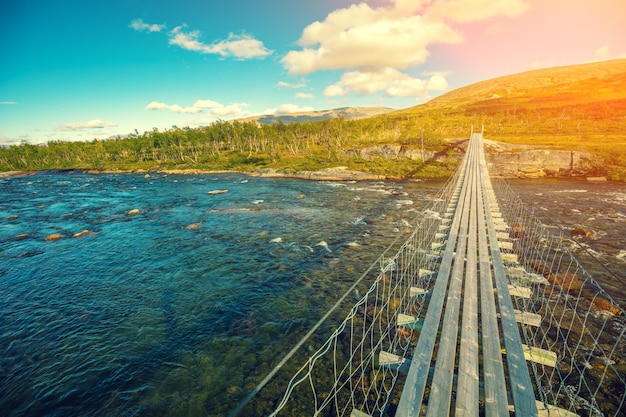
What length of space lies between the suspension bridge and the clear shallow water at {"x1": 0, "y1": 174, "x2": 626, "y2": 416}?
7.29 ft

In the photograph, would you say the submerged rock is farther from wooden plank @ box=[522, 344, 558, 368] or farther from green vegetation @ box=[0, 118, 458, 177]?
green vegetation @ box=[0, 118, 458, 177]

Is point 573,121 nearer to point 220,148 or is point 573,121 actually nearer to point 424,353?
point 424,353

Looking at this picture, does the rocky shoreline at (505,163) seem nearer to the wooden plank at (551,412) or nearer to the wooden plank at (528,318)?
the wooden plank at (528,318)

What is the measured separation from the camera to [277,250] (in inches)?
866

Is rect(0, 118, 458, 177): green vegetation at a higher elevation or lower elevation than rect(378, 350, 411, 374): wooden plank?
higher

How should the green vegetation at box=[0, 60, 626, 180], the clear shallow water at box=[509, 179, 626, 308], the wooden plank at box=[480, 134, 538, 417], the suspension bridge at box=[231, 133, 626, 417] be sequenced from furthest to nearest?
the green vegetation at box=[0, 60, 626, 180] → the clear shallow water at box=[509, 179, 626, 308] → the suspension bridge at box=[231, 133, 626, 417] → the wooden plank at box=[480, 134, 538, 417]

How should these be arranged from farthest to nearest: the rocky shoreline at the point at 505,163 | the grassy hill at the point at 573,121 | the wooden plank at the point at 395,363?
the grassy hill at the point at 573,121 → the rocky shoreline at the point at 505,163 → the wooden plank at the point at 395,363

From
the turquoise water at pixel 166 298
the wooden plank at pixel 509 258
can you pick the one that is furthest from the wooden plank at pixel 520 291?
the turquoise water at pixel 166 298

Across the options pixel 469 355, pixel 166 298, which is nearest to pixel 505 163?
pixel 469 355

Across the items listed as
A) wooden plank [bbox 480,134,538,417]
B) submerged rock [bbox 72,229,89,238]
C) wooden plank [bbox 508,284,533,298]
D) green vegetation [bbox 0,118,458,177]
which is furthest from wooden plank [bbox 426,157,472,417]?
green vegetation [bbox 0,118,458,177]

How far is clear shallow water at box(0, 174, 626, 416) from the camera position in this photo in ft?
33.8

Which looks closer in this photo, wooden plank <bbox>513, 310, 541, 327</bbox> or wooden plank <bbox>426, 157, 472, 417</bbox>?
wooden plank <bbox>426, 157, 472, 417</bbox>

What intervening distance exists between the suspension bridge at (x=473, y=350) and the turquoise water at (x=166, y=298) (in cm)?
288

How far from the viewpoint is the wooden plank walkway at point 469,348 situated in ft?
19.7
